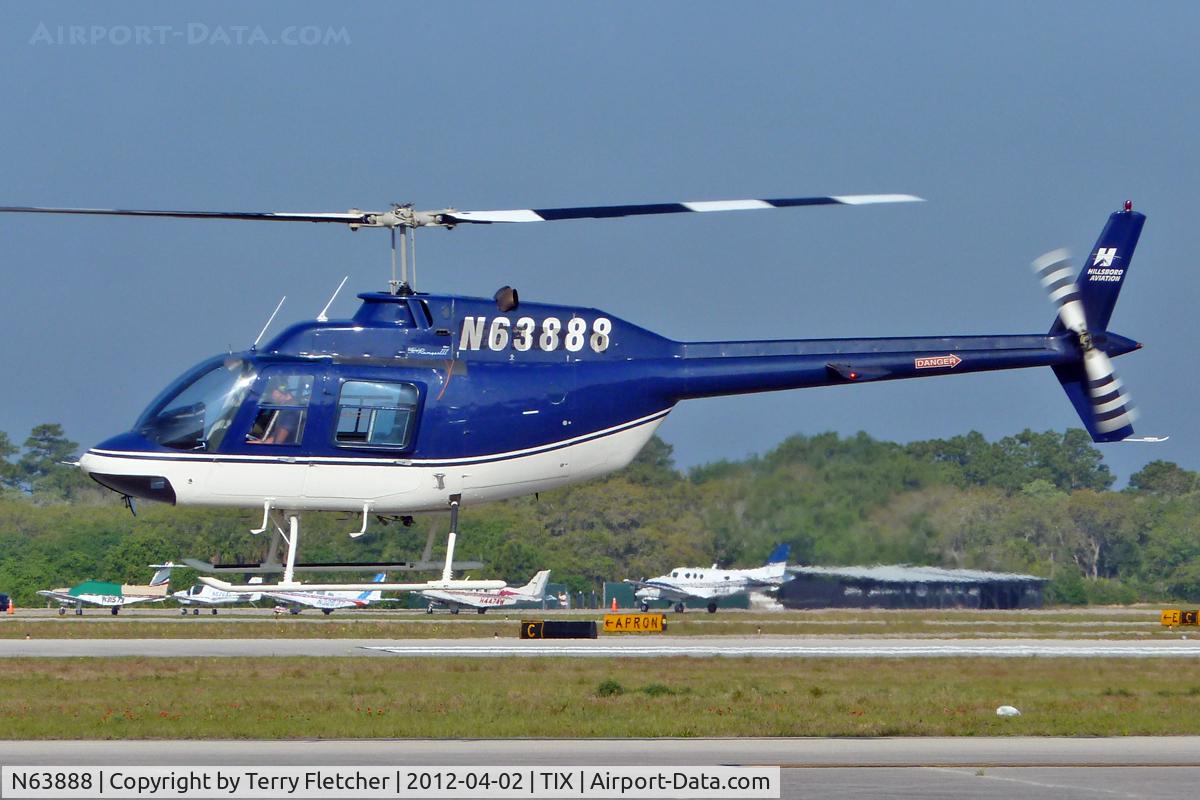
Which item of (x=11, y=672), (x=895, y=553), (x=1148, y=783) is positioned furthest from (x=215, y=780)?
(x=895, y=553)

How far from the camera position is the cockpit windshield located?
19750 millimetres

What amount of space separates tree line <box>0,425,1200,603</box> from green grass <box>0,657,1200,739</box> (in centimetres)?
2040

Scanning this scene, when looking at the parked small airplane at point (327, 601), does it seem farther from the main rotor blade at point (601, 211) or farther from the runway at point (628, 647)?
the main rotor blade at point (601, 211)

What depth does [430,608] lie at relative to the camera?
67.7 m

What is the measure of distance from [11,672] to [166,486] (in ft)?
37.5

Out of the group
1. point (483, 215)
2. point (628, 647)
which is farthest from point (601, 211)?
point (628, 647)

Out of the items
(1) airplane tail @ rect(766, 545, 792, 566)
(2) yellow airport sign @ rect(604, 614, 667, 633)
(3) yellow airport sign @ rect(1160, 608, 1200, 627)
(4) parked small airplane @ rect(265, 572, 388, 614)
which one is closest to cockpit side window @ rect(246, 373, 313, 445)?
A: (2) yellow airport sign @ rect(604, 614, 667, 633)

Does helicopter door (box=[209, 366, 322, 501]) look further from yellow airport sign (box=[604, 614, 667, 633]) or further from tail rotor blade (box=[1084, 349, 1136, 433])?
yellow airport sign (box=[604, 614, 667, 633])

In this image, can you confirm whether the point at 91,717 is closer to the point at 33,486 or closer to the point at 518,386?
the point at 518,386

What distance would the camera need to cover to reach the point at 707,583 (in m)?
68.8

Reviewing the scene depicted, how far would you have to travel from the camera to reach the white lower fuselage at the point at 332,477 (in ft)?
64.9

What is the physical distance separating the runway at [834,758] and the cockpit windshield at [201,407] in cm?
377

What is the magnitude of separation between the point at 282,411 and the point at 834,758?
7905mm

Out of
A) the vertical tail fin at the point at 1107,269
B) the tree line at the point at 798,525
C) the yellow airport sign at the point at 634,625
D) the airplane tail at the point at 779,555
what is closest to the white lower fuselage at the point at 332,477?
the vertical tail fin at the point at 1107,269
